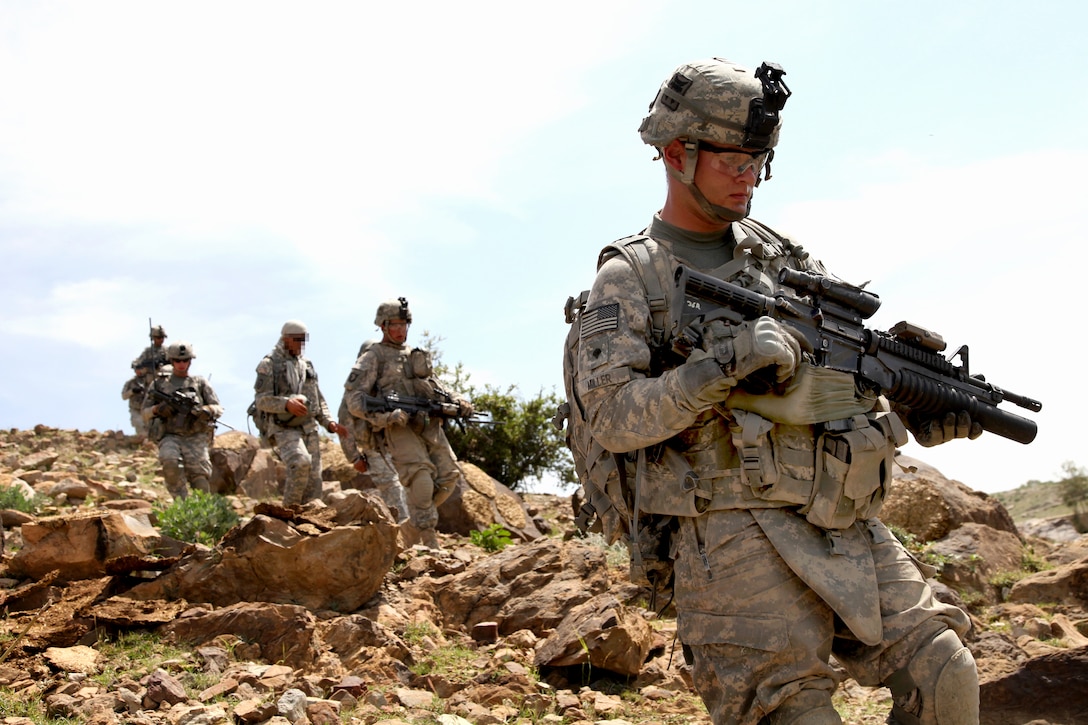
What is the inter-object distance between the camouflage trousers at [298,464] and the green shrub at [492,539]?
82.4 inches

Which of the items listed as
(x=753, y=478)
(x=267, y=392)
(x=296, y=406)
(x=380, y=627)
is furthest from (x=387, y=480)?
(x=753, y=478)

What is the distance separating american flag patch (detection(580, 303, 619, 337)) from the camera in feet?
12.3

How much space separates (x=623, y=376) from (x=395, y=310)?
27.4ft

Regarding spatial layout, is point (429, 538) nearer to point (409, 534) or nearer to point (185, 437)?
point (409, 534)

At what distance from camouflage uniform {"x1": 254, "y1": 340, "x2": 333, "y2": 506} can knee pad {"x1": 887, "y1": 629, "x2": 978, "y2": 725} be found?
9.68 meters

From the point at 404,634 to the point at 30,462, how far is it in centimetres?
1202

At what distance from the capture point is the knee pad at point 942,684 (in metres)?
3.41

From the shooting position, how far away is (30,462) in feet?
56.3

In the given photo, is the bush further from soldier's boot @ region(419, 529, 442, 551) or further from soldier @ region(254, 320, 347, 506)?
soldier @ region(254, 320, 347, 506)

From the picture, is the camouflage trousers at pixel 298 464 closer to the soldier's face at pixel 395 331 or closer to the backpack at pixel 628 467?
the soldier's face at pixel 395 331

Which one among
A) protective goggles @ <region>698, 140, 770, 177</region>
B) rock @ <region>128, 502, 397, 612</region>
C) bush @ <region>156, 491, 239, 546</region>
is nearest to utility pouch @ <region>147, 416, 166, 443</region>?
bush @ <region>156, 491, 239, 546</region>

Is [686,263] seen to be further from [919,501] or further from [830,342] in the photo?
[919,501]

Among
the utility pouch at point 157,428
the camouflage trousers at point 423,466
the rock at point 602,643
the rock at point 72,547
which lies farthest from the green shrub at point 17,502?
the rock at point 602,643

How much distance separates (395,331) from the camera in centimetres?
1186
